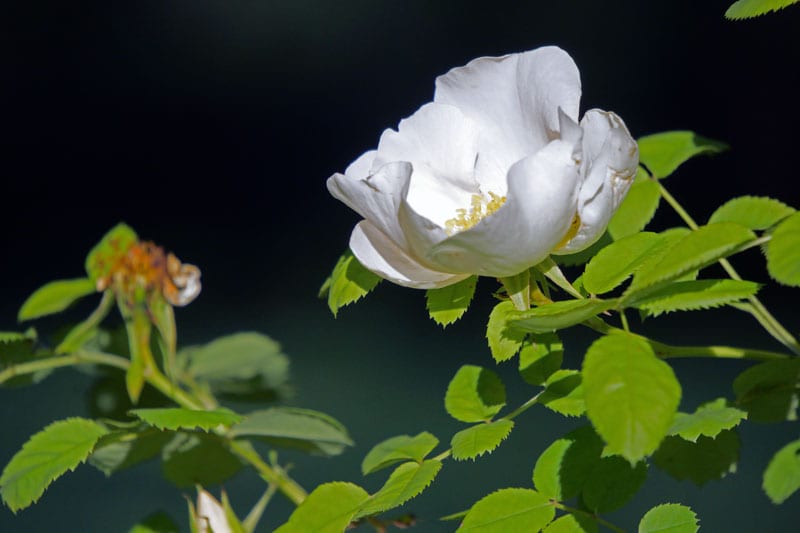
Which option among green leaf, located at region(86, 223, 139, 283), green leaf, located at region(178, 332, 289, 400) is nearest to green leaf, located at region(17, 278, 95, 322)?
green leaf, located at region(86, 223, 139, 283)

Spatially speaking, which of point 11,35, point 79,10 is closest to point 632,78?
point 79,10

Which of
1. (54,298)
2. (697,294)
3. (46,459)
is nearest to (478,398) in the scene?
(697,294)

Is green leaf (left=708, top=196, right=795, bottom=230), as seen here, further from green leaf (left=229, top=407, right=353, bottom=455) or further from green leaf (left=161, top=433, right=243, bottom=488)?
green leaf (left=161, top=433, right=243, bottom=488)

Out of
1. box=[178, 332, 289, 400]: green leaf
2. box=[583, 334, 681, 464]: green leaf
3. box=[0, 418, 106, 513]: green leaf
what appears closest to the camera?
box=[583, 334, 681, 464]: green leaf

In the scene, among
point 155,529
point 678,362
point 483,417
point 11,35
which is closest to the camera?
point 483,417

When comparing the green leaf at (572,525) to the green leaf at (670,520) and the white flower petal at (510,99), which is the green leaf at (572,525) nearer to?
the green leaf at (670,520)

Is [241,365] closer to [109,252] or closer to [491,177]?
[109,252]

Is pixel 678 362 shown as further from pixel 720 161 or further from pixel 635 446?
pixel 635 446
